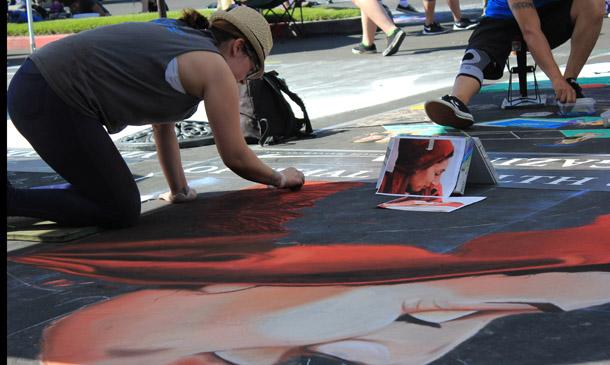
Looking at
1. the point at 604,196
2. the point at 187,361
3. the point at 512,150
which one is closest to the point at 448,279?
the point at 187,361

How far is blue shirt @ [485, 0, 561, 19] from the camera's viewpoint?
612 cm

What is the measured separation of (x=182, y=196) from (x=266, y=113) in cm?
148

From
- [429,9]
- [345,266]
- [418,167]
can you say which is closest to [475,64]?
[418,167]

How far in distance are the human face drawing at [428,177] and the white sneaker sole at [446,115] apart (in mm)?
1375

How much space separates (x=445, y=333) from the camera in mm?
2613

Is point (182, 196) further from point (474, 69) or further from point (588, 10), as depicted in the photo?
point (588, 10)

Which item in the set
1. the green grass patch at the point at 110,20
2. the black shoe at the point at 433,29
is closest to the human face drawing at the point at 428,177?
the black shoe at the point at 433,29

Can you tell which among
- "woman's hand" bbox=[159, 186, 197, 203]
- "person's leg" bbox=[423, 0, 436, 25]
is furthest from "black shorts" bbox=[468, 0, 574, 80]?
"person's leg" bbox=[423, 0, 436, 25]

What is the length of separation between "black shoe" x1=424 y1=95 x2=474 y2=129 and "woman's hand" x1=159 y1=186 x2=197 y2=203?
1633mm

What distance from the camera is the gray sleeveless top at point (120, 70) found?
12.9ft

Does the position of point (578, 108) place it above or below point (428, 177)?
below

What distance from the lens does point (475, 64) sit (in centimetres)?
600

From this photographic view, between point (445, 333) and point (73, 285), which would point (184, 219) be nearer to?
point (73, 285)

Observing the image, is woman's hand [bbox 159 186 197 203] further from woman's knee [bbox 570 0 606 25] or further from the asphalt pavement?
woman's knee [bbox 570 0 606 25]
